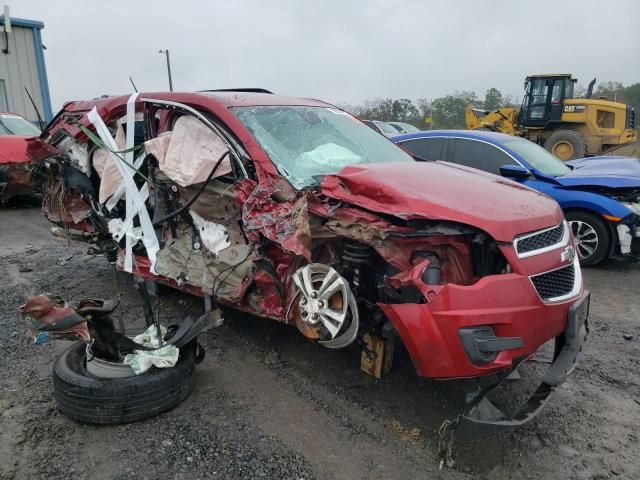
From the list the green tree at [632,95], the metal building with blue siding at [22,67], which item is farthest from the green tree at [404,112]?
the metal building with blue siding at [22,67]

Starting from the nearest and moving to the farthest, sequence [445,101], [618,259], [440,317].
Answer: [440,317]
[618,259]
[445,101]

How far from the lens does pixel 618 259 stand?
5.69 metres

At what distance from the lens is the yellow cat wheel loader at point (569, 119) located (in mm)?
15148

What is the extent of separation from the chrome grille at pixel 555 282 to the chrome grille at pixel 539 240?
143mm

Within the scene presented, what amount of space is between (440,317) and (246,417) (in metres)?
1.28

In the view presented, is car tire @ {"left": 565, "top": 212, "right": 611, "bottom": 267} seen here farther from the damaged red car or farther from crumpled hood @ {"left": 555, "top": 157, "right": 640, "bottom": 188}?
the damaged red car

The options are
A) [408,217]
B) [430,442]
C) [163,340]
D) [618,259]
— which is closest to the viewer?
[408,217]

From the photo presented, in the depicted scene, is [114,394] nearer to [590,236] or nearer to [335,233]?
[335,233]

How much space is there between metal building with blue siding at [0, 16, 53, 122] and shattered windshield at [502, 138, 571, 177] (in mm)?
13530

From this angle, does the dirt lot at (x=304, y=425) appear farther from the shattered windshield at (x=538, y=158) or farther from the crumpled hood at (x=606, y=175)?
the shattered windshield at (x=538, y=158)

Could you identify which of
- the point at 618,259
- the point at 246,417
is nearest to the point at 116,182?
the point at 246,417

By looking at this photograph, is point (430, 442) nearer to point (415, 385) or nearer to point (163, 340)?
point (415, 385)

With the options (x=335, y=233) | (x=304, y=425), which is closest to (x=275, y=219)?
(x=335, y=233)

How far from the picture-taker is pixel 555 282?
8.56ft
